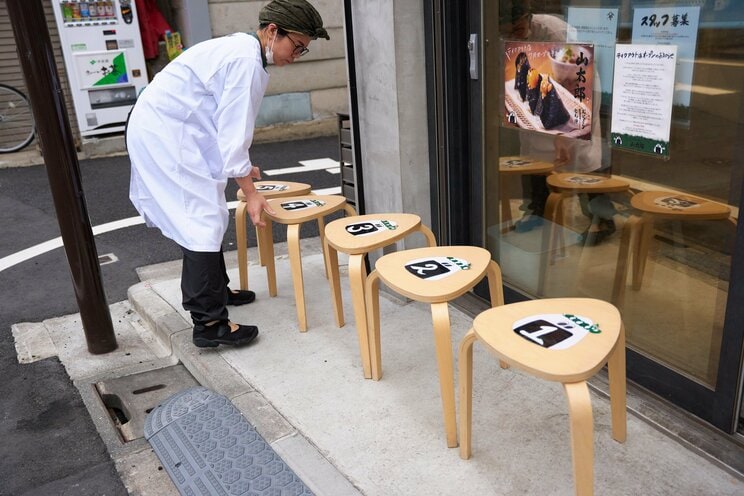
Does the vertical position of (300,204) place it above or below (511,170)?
below

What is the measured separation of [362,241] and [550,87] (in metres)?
1.15

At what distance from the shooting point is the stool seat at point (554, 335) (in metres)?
2.00

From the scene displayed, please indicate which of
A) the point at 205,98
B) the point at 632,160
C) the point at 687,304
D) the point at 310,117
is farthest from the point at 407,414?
the point at 310,117

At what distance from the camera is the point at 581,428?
6.37 feet

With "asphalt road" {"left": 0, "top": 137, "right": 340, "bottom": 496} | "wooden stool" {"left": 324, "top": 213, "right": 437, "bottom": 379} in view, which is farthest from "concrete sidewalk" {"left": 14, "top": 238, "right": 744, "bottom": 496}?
"wooden stool" {"left": 324, "top": 213, "right": 437, "bottom": 379}

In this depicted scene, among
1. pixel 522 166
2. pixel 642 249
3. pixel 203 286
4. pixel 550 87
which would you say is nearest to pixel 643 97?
pixel 550 87

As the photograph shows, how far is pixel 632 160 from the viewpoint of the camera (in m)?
2.79

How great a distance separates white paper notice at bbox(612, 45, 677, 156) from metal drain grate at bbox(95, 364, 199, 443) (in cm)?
245

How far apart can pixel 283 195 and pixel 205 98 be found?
1082 millimetres

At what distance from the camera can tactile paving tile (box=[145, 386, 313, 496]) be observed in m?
2.53

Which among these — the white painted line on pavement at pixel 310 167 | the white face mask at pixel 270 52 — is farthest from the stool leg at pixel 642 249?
the white painted line on pavement at pixel 310 167

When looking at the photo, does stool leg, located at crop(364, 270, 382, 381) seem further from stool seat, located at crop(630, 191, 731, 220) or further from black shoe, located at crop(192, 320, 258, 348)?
stool seat, located at crop(630, 191, 731, 220)

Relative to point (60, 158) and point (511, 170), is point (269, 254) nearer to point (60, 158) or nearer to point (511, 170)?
point (60, 158)

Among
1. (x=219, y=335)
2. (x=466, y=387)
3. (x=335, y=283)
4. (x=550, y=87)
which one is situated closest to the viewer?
(x=466, y=387)
